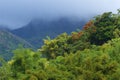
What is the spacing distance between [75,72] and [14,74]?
5.32m

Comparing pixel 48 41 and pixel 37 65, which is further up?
pixel 48 41

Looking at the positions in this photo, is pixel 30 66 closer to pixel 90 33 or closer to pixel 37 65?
pixel 37 65

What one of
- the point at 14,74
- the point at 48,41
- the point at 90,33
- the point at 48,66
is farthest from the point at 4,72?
the point at 48,41

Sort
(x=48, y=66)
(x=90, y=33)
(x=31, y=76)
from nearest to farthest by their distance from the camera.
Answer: (x=31, y=76) < (x=48, y=66) < (x=90, y=33)

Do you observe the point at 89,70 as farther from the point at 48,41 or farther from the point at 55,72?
the point at 48,41

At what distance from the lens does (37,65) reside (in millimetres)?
38281

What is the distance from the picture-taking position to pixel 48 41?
73312 millimetres

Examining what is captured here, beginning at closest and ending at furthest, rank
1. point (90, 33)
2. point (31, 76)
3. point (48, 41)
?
point (31, 76), point (90, 33), point (48, 41)

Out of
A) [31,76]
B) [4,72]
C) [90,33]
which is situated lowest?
[31,76]

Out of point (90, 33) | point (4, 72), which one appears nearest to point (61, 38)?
point (90, 33)

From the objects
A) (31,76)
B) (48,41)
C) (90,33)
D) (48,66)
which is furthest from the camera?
(48,41)

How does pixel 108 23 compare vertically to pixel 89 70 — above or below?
above

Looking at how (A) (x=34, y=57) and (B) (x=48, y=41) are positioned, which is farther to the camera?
(B) (x=48, y=41)

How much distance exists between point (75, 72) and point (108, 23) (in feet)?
99.0
